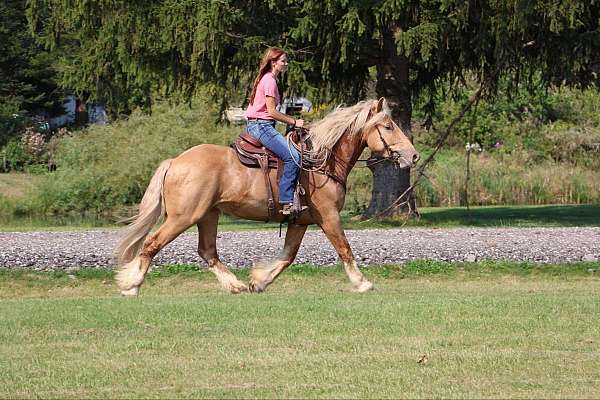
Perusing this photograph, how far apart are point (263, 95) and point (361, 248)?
23.1ft

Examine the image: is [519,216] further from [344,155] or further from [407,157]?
[344,155]

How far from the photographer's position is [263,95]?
46.3ft

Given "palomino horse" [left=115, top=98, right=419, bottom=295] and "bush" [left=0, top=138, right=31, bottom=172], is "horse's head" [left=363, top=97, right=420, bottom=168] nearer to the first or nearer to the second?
"palomino horse" [left=115, top=98, right=419, bottom=295]

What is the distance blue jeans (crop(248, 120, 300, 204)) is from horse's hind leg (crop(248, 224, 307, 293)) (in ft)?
2.39

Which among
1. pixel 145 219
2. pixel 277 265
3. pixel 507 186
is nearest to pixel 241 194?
pixel 277 265

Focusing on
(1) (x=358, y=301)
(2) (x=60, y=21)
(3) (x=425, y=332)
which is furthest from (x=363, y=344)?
(2) (x=60, y=21)

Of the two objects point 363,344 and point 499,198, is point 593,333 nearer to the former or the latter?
point 363,344

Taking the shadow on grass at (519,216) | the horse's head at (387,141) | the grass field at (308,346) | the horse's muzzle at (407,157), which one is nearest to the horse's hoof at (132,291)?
the grass field at (308,346)

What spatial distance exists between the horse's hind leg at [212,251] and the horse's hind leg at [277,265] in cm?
18

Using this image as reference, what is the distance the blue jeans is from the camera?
14148 mm

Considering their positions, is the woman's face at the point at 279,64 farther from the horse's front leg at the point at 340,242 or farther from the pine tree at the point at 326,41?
the pine tree at the point at 326,41

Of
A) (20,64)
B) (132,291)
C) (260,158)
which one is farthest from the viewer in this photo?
(20,64)

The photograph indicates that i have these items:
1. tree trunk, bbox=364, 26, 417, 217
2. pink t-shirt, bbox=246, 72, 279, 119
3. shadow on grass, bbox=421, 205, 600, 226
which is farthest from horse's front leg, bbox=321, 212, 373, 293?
shadow on grass, bbox=421, 205, 600, 226

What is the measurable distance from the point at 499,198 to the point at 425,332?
27305mm
